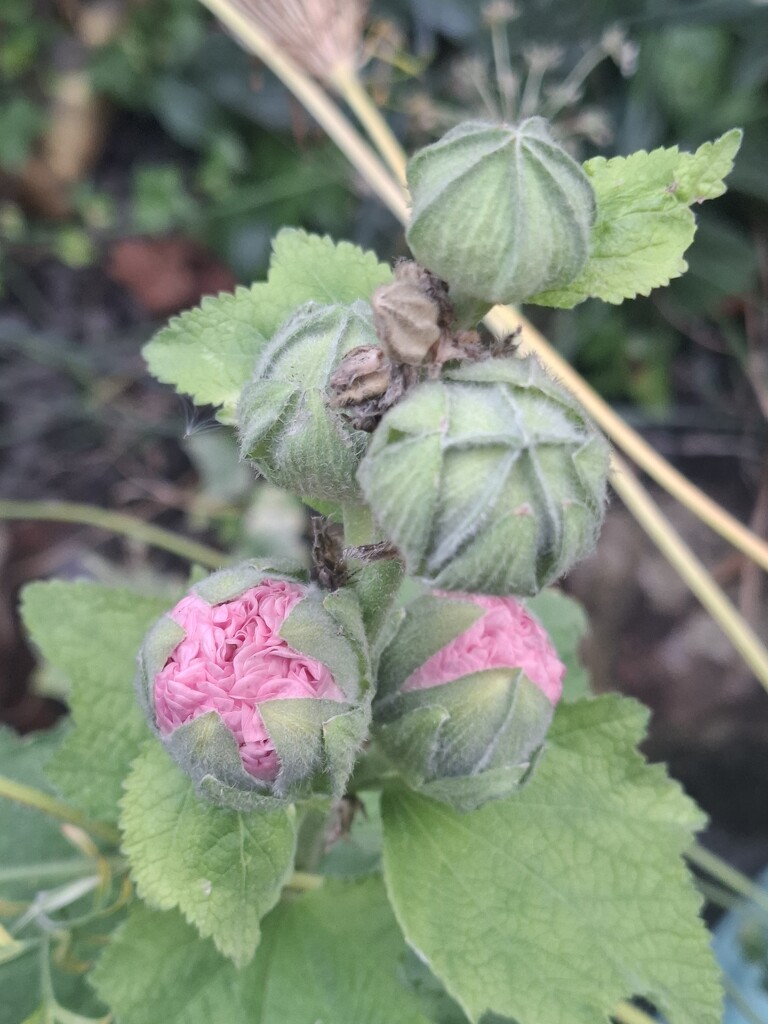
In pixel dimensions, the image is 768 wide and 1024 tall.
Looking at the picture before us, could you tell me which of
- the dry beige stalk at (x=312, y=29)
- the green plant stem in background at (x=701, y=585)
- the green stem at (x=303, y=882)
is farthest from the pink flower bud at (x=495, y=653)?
the dry beige stalk at (x=312, y=29)

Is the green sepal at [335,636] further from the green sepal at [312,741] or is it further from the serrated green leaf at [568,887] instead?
the serrated green leaf at [568,887]

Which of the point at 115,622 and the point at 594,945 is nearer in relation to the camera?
the point at 594,945

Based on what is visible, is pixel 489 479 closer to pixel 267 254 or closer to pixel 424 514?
pixel 424 514

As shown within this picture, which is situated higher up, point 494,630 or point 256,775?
point 494,630

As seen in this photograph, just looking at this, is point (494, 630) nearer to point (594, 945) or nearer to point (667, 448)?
point (594, 945)

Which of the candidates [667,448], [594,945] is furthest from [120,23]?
[594,945]

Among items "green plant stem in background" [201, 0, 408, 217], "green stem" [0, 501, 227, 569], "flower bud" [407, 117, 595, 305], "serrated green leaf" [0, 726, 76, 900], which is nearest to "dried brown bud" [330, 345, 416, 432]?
"flower bud" [407, 117, 595, 305]
